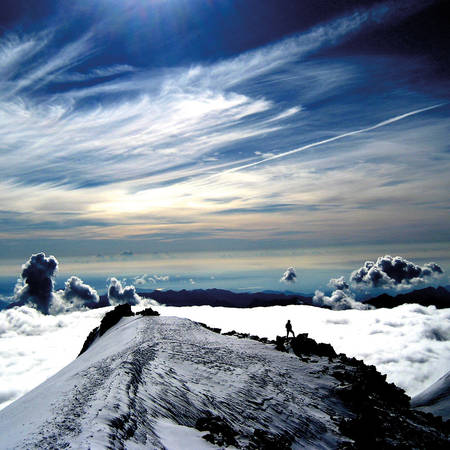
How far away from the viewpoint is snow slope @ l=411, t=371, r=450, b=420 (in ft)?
330

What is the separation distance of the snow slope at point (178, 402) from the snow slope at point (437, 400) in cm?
10030

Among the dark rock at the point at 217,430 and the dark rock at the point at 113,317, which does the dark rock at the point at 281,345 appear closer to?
the dark rock at the point at 217,430

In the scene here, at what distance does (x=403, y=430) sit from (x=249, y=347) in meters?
16.2

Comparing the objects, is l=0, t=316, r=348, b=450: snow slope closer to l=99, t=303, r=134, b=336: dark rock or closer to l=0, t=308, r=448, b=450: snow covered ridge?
l=0, t=308, r=448, b=450: snow covered ridge

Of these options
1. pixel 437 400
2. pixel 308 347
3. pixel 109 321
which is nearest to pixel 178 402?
pixel 308 347

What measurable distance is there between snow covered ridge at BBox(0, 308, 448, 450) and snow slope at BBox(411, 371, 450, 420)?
307ft

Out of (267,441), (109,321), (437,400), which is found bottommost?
(437,400)

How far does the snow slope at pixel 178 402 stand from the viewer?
10984 millimetres

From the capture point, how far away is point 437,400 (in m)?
110

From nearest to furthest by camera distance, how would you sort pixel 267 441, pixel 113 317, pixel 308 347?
pixel 267 441 < pixel 308 347 < pixel 113 317

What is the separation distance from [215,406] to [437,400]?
131 meters

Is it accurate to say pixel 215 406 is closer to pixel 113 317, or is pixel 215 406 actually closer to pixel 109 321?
pixel 113 317

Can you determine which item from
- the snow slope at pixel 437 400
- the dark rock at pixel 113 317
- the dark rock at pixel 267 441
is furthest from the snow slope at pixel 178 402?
the snow slope at pixel 437 400

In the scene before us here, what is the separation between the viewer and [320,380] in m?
27.4
